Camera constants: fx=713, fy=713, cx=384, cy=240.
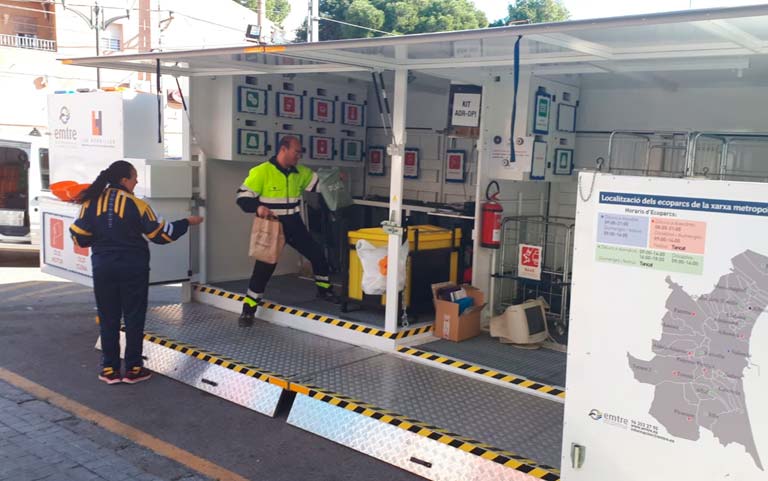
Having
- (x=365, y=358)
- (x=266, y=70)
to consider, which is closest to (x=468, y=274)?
(x=365, y=358)

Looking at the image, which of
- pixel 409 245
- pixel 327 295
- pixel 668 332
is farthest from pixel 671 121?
pixel 668 332

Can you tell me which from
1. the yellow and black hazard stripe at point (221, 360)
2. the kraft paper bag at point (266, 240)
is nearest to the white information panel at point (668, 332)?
the yellow and black hazard stripe at point (221, 360)

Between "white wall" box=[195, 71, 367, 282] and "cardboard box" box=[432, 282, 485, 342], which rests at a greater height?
"white wall" box=[195, 71, 367, 282]

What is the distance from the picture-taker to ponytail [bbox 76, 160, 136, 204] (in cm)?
602

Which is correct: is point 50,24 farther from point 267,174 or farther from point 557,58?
point 557,58

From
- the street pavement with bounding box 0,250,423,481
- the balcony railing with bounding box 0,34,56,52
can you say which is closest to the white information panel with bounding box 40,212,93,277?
the street pavement with bounding box 0,250,423,481

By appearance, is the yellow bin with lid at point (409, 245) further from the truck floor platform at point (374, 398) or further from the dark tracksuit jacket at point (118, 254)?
the dark tracksuit jacket at point (118, 254)

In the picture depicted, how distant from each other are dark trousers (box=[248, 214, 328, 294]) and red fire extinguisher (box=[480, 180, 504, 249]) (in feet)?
6.11

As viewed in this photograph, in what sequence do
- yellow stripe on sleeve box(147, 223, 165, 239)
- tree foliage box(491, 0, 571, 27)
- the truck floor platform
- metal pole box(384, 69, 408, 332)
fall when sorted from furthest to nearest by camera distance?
tree foliage box(491, 0, 571, 27), metal pole box(384, 69, 408, 332), yellow stripe on sleeve box(147, 223, 165, 239), the truck floor platform

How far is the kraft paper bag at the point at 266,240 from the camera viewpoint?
7.31 meters

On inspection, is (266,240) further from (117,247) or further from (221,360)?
(117,247)

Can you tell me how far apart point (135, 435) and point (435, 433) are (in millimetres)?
2251

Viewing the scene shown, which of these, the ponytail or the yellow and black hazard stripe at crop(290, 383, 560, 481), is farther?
the ponytail

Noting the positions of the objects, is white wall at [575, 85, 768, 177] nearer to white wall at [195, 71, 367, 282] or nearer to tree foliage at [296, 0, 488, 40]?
white wall at [195, 71, 367, 282]
